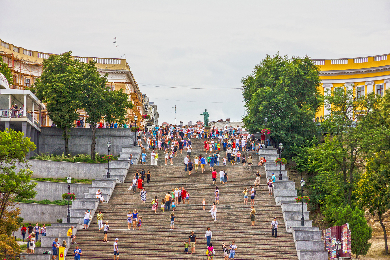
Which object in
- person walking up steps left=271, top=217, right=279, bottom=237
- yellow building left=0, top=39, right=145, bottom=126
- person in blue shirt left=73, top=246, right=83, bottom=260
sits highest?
yellow building left=0, top=39, right=145, bottom=126

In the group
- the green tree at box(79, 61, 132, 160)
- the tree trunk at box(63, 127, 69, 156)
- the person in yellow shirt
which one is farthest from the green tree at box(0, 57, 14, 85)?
the person in yellow shirt

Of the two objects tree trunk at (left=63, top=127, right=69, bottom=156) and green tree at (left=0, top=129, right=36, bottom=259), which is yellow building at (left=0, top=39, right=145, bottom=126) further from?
green tree at (left=0, top=129, right=36, bottom=259)

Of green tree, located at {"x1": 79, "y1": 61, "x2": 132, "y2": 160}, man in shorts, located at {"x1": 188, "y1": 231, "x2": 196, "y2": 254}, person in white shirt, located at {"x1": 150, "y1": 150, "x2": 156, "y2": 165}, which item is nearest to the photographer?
man in shorts, located at {"x1": 188, "y1": 231, "x2": 196, "y2": 254}

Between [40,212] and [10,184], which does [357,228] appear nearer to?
[10,184]

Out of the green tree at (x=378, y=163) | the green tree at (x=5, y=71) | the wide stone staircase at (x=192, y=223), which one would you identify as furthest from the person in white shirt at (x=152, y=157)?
the green tree at (x=5, y=71)

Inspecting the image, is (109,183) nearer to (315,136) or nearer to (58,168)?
(58,168)

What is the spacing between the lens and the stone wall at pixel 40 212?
57.7 m

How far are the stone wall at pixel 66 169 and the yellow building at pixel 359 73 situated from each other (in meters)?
32.1

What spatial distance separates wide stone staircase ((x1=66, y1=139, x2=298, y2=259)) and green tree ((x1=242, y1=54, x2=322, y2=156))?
25.0 ft

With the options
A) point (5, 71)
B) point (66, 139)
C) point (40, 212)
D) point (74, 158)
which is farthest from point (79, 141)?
point (40, 212)

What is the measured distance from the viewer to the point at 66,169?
2457 inches

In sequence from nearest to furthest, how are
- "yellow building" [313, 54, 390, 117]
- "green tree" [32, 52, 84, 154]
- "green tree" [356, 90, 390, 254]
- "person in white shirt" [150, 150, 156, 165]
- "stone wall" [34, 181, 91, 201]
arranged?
"green tree" [356, 90, 390, 254]
"stone wall" [34, 181, 91, 201]
"person in white shirt" [150, 150, 156, 165]
"green tree" [32, 52, 84, 154]
"yellow building" [313, 54, 390, 117]

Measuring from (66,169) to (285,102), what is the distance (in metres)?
22.2

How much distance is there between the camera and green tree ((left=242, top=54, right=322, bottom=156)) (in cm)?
6581
